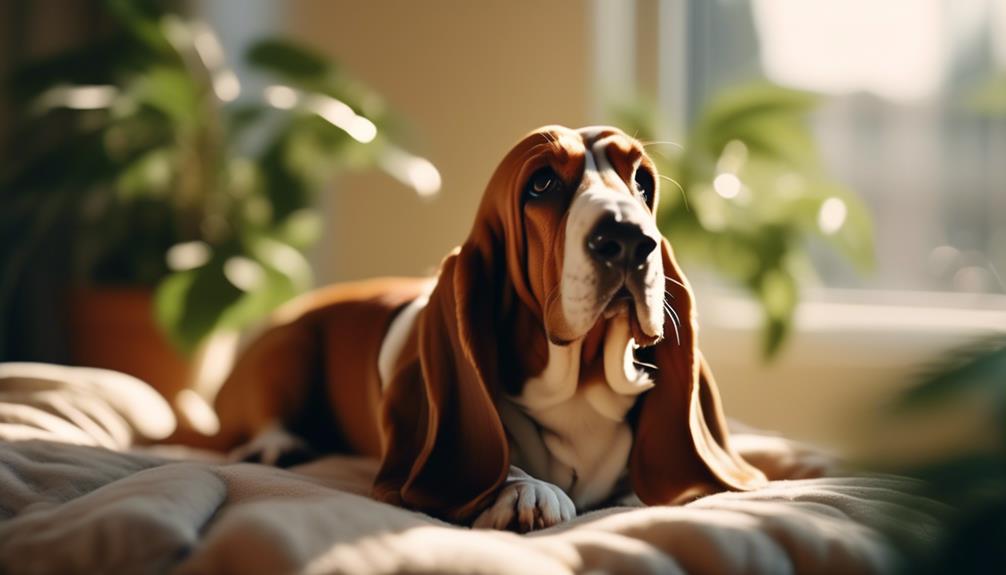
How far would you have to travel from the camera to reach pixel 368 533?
1064mm

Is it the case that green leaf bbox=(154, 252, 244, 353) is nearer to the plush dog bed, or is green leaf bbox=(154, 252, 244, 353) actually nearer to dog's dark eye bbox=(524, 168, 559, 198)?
the plush dog bed

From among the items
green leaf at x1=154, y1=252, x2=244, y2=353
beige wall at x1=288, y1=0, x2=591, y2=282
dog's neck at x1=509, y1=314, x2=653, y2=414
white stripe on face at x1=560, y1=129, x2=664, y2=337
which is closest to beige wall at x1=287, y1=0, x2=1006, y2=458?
beige wall at x1=288, y1=0, x2=591, y2=282

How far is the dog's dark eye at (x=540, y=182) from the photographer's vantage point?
1419mm

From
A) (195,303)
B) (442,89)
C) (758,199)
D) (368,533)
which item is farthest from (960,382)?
(442,89)

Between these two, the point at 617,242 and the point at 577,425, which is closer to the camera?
the point at 617,242

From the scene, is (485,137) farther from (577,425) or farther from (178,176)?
(577,425)

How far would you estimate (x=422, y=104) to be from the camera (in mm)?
3283

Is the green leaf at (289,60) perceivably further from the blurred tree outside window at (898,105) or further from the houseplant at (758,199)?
the blurred tree outside window at (898,105)

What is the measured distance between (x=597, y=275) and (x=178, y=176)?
6.93 ft

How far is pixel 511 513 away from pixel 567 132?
0.54m

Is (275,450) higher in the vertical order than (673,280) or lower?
lower

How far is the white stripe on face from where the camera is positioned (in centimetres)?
130

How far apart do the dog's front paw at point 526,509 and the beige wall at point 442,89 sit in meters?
1.84

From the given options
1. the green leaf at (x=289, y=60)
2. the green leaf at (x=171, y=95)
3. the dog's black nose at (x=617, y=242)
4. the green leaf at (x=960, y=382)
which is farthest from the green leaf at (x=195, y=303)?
the green leaf at (x=960, y=382)
